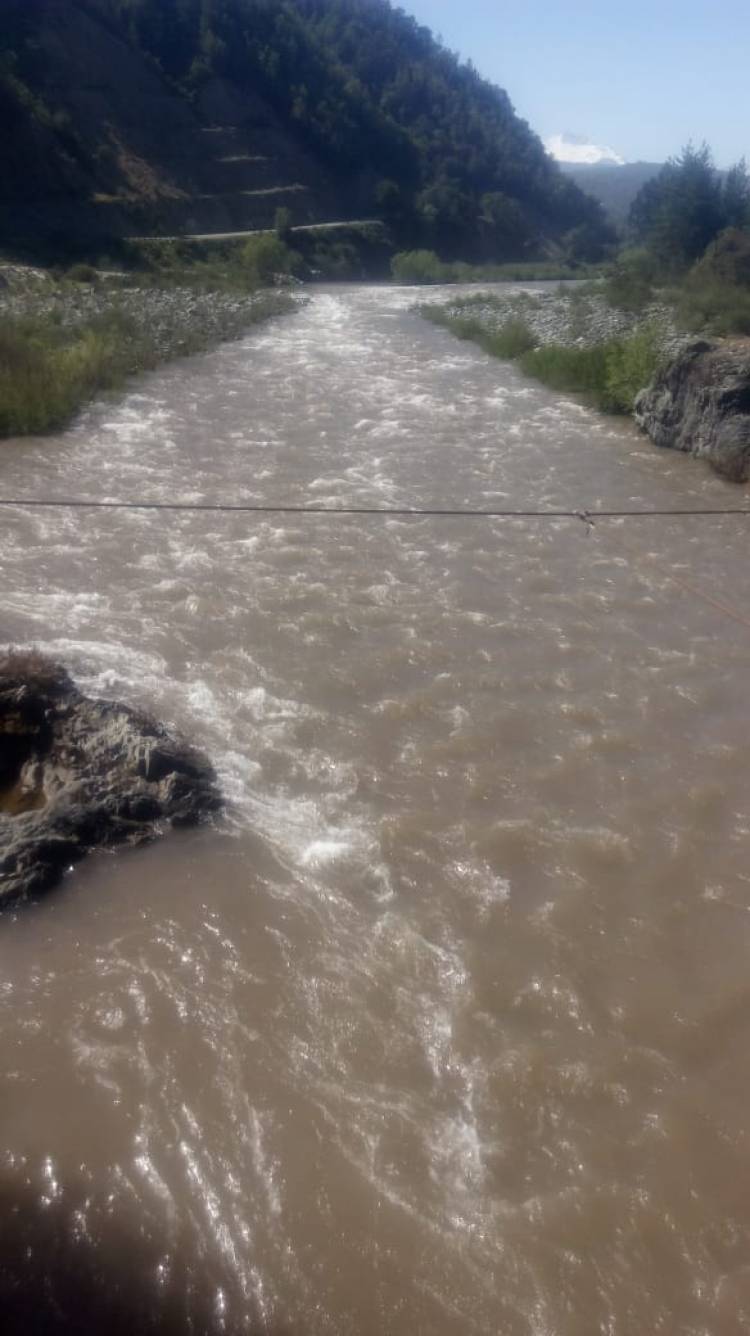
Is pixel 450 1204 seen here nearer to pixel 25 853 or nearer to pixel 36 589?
pixel 25 853

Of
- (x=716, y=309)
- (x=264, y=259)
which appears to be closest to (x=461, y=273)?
(x=264, y=259)

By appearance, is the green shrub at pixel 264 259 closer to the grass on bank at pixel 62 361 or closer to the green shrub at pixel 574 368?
the grass on bank at pixel 62 361

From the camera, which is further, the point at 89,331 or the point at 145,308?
the point at 145,308

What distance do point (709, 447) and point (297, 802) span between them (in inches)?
397

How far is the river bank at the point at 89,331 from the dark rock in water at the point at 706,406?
8.55 metres

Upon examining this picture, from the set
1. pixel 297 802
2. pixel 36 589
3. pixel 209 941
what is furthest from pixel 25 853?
pixel 36 589

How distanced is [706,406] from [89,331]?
35.5 feet

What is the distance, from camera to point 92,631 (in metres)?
8.04

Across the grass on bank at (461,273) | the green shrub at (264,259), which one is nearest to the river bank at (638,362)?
the green shrub at (264,259)

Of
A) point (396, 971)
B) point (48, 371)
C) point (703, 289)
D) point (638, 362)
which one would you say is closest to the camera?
point (396, 971)

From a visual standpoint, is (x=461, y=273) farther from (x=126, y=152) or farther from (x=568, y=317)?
(x=568, y=317)

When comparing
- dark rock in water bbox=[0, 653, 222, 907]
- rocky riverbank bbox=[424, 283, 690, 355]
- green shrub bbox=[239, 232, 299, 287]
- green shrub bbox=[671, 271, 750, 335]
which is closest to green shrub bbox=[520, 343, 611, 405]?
rocky riverbank bbox=[424, 283, 690, 355]

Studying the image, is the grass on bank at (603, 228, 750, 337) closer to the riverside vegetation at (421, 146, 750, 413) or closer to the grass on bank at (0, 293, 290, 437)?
the riverside vegetation at (421, 146, 750, 413)

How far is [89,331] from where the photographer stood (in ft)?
58.4
